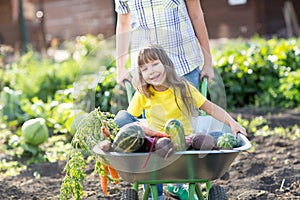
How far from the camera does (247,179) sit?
11.7ft

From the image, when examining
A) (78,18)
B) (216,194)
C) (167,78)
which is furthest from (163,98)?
(78,18)

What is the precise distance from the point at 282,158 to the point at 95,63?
1.84 m

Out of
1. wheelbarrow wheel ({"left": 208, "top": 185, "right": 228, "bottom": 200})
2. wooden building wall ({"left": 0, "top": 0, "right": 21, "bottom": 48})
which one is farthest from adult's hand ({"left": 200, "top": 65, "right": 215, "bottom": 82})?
wooden building wall ({"left": 0, "top": 0, "right": 21, "bottom": 48})

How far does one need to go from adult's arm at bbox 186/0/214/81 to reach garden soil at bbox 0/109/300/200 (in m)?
0.77

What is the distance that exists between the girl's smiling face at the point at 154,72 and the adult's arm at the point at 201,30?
21.0 inches

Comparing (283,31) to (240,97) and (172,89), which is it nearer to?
(240,97)

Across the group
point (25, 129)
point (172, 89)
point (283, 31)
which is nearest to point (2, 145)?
point (25, 129)

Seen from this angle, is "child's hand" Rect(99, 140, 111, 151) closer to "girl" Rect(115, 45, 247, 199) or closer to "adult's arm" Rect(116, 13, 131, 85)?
"girl" Rect(115, 45, 247, 199)

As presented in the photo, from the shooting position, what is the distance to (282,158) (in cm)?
Result: 398

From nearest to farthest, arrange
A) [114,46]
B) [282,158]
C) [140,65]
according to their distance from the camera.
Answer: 1. [140,65]
2. [114,46]
3. [282,158]

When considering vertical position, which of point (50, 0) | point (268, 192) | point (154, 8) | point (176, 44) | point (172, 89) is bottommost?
point (268, 192)

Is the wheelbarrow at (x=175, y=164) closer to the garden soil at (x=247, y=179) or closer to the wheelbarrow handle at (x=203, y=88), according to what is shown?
the wheelbarrow handle at (x=203, y=88)

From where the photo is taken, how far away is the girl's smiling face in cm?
243

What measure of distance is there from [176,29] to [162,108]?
0.55 m
